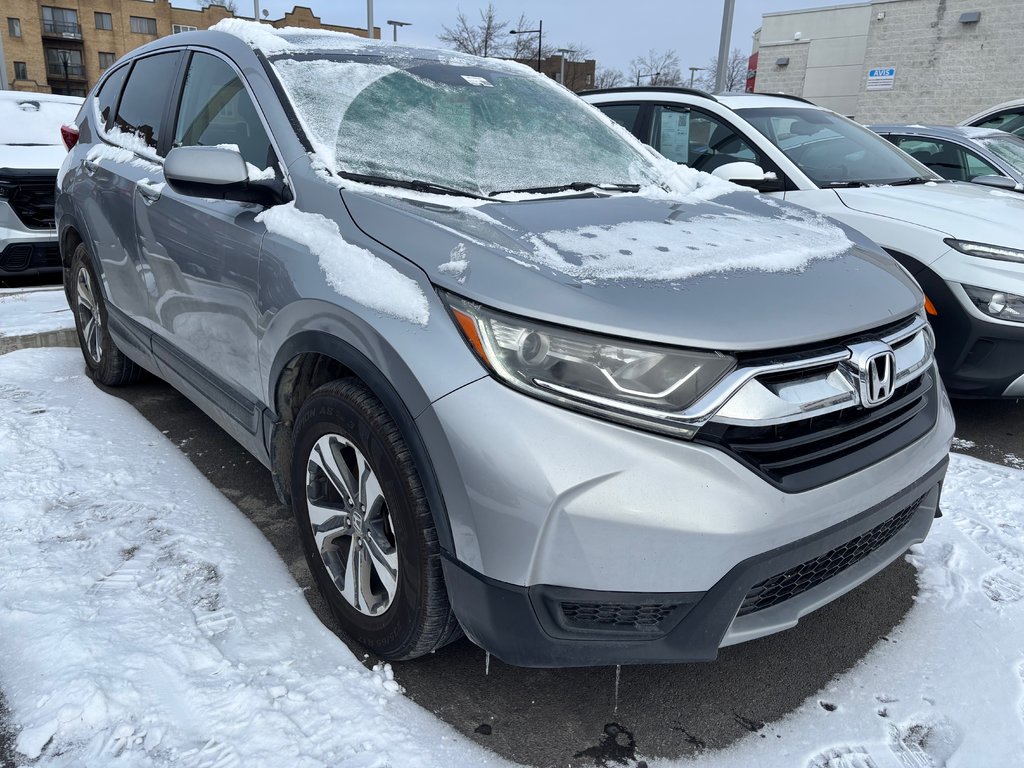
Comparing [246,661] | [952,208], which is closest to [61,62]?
[952,208]

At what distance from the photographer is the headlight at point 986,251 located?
3738 mm

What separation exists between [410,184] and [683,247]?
2.75 ft

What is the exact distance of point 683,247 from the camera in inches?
79.9

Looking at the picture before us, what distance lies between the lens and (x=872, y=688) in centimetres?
212

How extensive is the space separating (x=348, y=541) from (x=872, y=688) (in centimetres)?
152

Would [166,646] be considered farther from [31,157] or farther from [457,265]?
[31,157]

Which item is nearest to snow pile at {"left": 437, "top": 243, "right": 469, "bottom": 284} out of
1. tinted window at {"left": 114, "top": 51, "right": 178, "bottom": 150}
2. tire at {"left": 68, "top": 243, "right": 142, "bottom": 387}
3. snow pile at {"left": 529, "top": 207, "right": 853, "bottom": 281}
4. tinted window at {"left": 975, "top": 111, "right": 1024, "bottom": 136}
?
snow pile at {"left": 529, "top": 207, "right": 853, "bottom": 281}

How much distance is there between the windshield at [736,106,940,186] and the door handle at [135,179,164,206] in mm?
3526

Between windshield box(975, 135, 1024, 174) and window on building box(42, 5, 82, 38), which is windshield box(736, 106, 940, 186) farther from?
window on building box(42, 5, 82, 38)

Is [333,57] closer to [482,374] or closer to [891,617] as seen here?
[482,374]

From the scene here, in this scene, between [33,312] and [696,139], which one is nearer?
[696,139]

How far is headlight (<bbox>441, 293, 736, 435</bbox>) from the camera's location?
1624 mm

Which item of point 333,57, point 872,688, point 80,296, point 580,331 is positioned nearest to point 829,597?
point 872,688

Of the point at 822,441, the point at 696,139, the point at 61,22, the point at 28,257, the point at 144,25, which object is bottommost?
the point at 28,257
